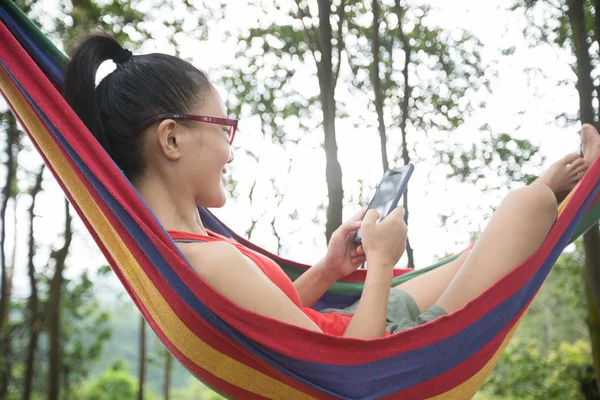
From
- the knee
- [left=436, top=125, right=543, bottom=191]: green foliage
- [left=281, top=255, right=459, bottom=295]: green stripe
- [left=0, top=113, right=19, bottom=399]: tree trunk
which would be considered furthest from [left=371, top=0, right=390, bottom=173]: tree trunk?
[left=0, top=113, right=19, bottom=399]: tree trunk

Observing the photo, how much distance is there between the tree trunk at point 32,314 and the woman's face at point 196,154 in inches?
226

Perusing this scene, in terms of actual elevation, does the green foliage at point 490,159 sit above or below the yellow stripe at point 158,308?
above

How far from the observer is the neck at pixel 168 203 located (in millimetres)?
1476

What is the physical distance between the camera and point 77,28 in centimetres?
547

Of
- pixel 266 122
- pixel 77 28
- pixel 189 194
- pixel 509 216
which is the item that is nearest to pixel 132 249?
pixel 189 194

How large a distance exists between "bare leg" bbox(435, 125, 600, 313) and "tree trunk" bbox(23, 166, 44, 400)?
601 cm

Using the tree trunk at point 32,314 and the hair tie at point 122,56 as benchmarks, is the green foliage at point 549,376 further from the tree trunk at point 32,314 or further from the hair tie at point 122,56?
the hair tie at point 122,56

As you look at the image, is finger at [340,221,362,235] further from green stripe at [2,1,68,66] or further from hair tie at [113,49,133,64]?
green stripe at [2,1,68,66]

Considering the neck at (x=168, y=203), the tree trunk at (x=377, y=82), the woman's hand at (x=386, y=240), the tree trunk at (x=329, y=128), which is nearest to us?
the woman's hand at (x=386, y=240)

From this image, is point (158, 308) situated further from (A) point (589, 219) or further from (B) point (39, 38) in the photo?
(A) point (589, 219)

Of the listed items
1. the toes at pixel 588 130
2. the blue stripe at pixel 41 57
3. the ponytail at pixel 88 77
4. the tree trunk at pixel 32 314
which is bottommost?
the tree trunk at pixel 32 314

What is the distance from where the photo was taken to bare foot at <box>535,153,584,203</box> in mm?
1719

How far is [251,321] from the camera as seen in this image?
1.25 m

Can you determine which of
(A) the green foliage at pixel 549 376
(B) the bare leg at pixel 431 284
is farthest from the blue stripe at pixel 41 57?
(A) the green foliage at pixel 549 376
